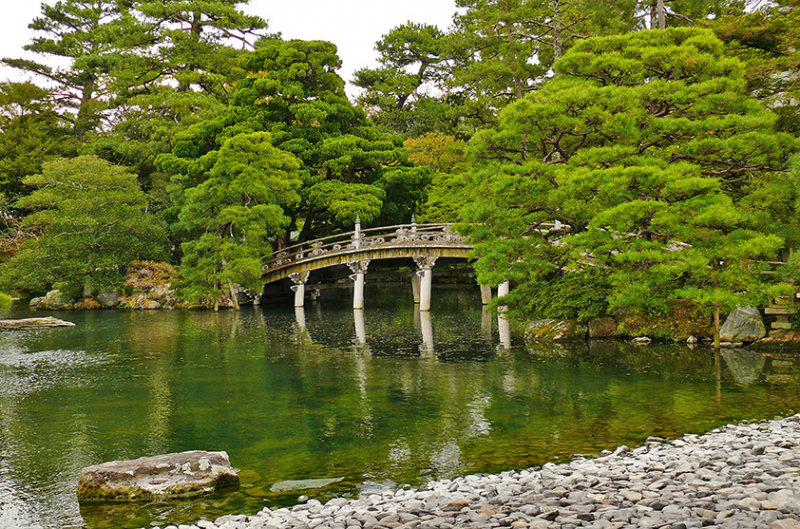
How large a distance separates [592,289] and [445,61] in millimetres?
33660

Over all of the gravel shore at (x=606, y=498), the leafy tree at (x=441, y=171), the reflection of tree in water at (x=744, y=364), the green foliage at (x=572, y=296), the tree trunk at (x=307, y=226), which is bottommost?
the gravel shore at (x=606, y=498)

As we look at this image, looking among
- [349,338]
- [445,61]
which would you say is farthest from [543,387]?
[445,61]

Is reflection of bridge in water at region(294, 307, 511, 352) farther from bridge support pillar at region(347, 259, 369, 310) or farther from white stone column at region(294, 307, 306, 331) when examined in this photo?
bridge support pillar at region(347, 259, 369, 310)

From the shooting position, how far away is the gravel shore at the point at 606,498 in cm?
628

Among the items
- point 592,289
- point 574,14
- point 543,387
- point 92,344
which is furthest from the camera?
point 574,14

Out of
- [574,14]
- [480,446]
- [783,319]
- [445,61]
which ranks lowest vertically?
[480,446]

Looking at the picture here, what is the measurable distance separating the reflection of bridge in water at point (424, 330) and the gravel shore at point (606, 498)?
1001 cm

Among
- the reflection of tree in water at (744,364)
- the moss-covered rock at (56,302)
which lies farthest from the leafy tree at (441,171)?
the reflection of tree in water at (744,364)

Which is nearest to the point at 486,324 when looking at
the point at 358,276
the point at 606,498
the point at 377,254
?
the point at 377,254

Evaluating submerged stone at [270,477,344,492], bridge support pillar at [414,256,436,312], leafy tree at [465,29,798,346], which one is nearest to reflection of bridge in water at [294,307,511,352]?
bridge support pillar at [414,256,436,312]

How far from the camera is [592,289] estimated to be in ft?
63.7

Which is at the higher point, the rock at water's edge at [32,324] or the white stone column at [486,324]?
the rock at water's edge at [32,324]

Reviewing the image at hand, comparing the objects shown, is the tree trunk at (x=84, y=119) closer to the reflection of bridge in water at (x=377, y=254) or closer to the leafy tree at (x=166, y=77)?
the leafy tree at (x=166, y=77)

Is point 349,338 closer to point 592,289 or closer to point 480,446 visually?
point 592,289
